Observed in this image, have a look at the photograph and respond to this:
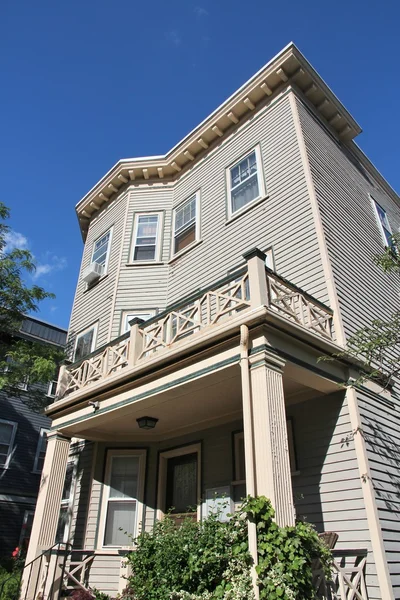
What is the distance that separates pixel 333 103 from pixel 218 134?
3.22 meters

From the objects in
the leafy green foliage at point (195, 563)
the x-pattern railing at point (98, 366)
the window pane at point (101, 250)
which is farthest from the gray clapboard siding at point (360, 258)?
the window pane at point (101, 250)

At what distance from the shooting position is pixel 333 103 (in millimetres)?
11703

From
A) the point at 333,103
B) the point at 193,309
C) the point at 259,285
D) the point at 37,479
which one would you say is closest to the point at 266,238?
the point at 193,309

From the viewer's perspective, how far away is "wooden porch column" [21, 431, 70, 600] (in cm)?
775

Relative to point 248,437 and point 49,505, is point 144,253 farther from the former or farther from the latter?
point 248,437

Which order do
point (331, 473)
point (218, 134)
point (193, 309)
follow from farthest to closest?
point (218, 134) < point (193, 309) < point (331, 473)

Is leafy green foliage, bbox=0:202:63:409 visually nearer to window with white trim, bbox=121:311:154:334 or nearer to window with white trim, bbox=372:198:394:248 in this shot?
window with white trim, bbox=121:311:154:334

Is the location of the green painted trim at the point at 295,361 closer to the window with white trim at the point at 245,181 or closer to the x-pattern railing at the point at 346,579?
the x-pattern railing at the point at 346,579

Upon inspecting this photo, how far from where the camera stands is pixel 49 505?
26.6ft

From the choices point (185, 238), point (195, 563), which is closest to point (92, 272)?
point (185, 238)

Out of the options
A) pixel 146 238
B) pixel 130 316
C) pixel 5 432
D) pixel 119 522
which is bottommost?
pixel 119 522

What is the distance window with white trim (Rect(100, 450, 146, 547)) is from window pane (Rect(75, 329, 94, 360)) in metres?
3.55

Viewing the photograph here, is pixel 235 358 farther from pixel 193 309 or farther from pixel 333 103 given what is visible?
pixel 333 103

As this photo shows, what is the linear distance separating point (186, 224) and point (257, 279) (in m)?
6.97
